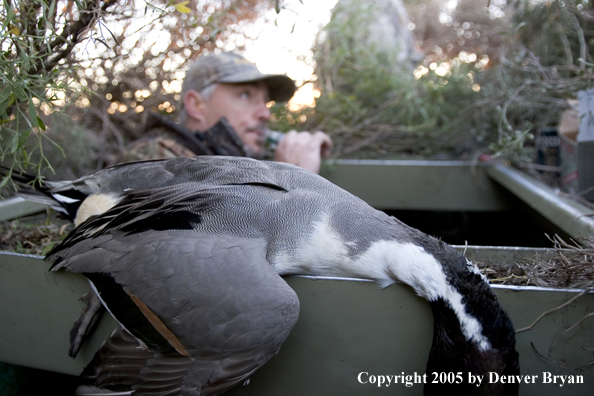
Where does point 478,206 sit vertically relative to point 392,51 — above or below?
below

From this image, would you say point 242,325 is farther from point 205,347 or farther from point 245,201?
point 245,201

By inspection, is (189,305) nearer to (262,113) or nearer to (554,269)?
(554,269)

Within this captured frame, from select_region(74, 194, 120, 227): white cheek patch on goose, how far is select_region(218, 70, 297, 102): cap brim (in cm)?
127

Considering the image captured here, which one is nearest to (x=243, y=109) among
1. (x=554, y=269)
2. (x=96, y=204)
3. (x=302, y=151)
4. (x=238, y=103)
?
(x=238, y=103)

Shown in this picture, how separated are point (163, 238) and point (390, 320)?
0.72 metres

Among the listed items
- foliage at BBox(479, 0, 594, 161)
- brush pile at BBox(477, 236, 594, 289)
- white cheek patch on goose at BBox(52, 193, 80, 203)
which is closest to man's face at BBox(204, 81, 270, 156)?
white cheek patch on goose at BBox(52, 193, 80, 203)

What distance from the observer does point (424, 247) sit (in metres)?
1.30

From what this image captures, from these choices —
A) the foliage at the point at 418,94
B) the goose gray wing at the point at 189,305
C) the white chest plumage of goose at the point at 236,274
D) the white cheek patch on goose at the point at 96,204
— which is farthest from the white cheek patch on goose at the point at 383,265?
the foliage at the point at 418,94

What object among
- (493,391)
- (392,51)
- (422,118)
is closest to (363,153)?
(422,118)

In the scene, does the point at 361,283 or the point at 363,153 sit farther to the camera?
the point at 363,153

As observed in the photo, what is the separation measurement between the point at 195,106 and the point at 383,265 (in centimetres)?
203

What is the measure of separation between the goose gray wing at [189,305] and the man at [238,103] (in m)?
1.47

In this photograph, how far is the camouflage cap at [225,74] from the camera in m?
2.79

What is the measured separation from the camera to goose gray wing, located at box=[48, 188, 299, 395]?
118 centimetres
